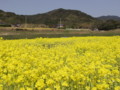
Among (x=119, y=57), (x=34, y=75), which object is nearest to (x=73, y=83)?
(x=34, y=75)

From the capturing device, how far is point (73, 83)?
16.5 feet

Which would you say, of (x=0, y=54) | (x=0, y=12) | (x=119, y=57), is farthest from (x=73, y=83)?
(x=0, y=12)

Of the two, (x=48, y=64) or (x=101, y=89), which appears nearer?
(x=101, y=89)

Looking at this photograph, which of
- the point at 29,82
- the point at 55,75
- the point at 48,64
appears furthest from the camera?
the point at 48,64

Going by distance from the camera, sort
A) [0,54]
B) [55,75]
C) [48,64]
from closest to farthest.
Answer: [55,75] < [48,64] < [0,54]

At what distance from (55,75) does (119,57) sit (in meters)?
4.19

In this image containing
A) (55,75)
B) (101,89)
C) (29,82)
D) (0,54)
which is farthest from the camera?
(0,54)

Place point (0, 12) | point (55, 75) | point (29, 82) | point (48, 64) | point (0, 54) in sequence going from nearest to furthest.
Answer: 1. point (55, 75)
2. point (29, 82)
3. point (48, 64)
4. point (0, 54)
5. point (0, 12)

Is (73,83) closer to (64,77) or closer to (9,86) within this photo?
(64,77)

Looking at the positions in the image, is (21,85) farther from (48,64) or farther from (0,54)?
(0,54)

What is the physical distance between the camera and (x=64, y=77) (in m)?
4.80

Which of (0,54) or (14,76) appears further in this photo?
(0,54)

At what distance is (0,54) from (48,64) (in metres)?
3.40

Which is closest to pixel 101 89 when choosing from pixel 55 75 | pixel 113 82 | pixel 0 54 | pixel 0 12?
pixel 55 75
